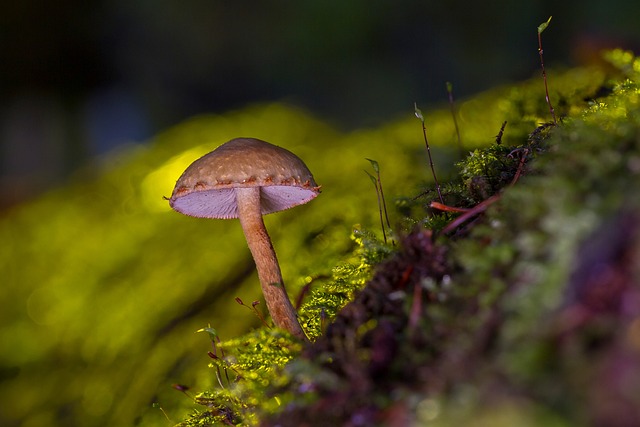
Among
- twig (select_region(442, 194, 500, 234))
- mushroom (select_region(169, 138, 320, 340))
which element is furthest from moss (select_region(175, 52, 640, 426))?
mushroom (select_region(169, 138, 320, 340))

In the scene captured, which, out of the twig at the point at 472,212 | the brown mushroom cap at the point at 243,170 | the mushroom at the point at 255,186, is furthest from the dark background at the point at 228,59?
the twig at the point at 472,212

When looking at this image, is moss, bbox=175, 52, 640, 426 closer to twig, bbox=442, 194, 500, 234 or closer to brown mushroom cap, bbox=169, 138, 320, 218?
twig, bbox=442, 194, 500, 234

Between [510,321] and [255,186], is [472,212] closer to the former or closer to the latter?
[510,321]

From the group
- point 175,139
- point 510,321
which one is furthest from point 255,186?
point 175,139

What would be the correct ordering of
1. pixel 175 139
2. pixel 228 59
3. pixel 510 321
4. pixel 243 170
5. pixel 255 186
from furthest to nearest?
1. pixel 228 59
2. pixel 175 139
3. pixel 255 186
4. pixel 243 170
5. pixel 510 321

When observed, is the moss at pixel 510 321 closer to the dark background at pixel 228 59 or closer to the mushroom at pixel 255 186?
the mushroom at pixel 255 186

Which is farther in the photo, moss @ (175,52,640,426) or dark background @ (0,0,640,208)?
dark background @ (0,0,640,208)

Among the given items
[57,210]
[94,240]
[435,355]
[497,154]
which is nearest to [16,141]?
[57,210]

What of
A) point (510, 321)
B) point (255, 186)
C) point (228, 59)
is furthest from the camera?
point (228, 59)
